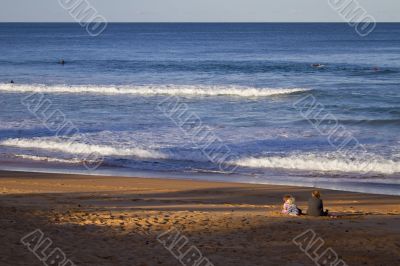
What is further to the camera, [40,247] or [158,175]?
[158,175]

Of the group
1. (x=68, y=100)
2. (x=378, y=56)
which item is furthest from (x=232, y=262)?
(x=378, y=56)

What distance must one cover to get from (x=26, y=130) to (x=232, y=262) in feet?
57.7

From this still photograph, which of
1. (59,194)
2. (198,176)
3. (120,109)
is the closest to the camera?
(59,194)

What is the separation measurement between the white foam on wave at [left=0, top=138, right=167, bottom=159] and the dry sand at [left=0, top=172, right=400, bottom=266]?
4.02 meters

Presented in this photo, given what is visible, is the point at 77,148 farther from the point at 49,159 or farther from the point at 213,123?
the point at 213,123

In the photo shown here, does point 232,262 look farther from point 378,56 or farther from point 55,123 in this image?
point 378,56

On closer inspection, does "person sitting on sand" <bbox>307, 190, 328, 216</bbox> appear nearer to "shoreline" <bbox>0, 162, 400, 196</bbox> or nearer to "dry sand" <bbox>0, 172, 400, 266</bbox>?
"dry sand" <bbox>0, 172, 400, 266</bbox>

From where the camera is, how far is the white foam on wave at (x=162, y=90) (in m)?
37.5

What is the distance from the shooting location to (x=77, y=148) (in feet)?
72.6

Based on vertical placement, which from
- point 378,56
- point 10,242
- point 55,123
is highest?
point 378,56

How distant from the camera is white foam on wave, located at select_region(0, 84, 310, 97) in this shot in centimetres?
3750

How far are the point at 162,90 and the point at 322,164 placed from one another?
20846 millimetres

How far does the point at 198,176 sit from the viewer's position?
18.5 metres

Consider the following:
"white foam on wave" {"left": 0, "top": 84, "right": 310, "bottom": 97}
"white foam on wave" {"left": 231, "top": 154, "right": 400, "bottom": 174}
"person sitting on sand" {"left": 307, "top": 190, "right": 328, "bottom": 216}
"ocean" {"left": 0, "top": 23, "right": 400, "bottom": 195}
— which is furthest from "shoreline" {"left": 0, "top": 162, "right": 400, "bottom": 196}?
"white foam on wave" {"left": 0, "top": 84, "right": 310, "bottom": 97}
